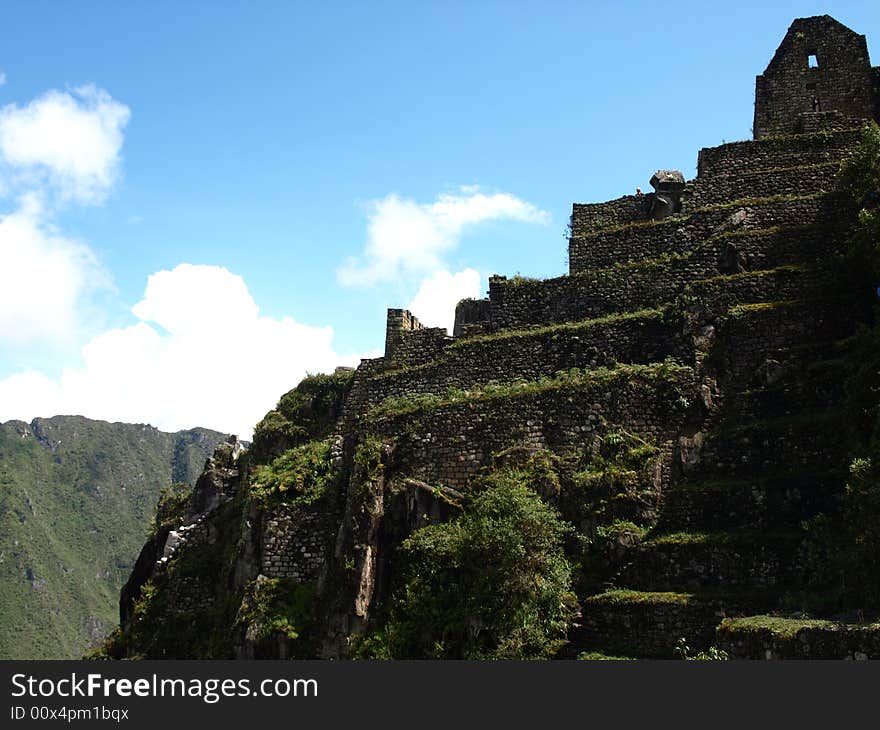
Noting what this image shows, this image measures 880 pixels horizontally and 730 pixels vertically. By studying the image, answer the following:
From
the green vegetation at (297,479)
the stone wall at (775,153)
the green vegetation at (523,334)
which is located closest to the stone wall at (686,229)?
the green vegetation at (523,334)

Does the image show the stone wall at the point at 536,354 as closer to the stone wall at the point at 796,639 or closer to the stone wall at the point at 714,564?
the stone wall at the point at 714,564

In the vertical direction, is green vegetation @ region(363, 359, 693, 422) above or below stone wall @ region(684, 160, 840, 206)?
below

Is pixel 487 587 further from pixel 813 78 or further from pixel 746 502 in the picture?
pixel 813 78

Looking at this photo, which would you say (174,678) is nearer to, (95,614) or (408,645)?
(408,645)

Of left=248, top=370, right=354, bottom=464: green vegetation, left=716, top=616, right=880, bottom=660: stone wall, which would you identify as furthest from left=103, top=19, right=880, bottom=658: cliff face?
left=248, top=370, right=354, bottom=464: green vegetation

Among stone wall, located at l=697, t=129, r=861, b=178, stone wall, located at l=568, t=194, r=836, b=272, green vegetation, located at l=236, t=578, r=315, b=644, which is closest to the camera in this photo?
green vegetation, located at l=236, t=578, r=315, b=644

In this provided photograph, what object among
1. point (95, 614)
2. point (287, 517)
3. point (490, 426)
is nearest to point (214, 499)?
point (287, 517)

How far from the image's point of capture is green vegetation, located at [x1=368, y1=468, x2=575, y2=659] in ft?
57.8

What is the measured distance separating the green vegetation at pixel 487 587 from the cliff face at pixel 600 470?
1.9 inches

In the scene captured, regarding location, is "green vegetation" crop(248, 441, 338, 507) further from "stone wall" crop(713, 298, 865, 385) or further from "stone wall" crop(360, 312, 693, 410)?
"stone wall" crop(713, 298, 865, 385)

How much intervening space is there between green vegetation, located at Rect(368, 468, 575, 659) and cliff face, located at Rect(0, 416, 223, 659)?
67.8 metres

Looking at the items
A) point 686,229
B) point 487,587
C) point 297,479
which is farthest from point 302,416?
point 487,587

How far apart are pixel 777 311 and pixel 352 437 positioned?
11.6 metres

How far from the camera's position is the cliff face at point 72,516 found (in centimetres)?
8681
